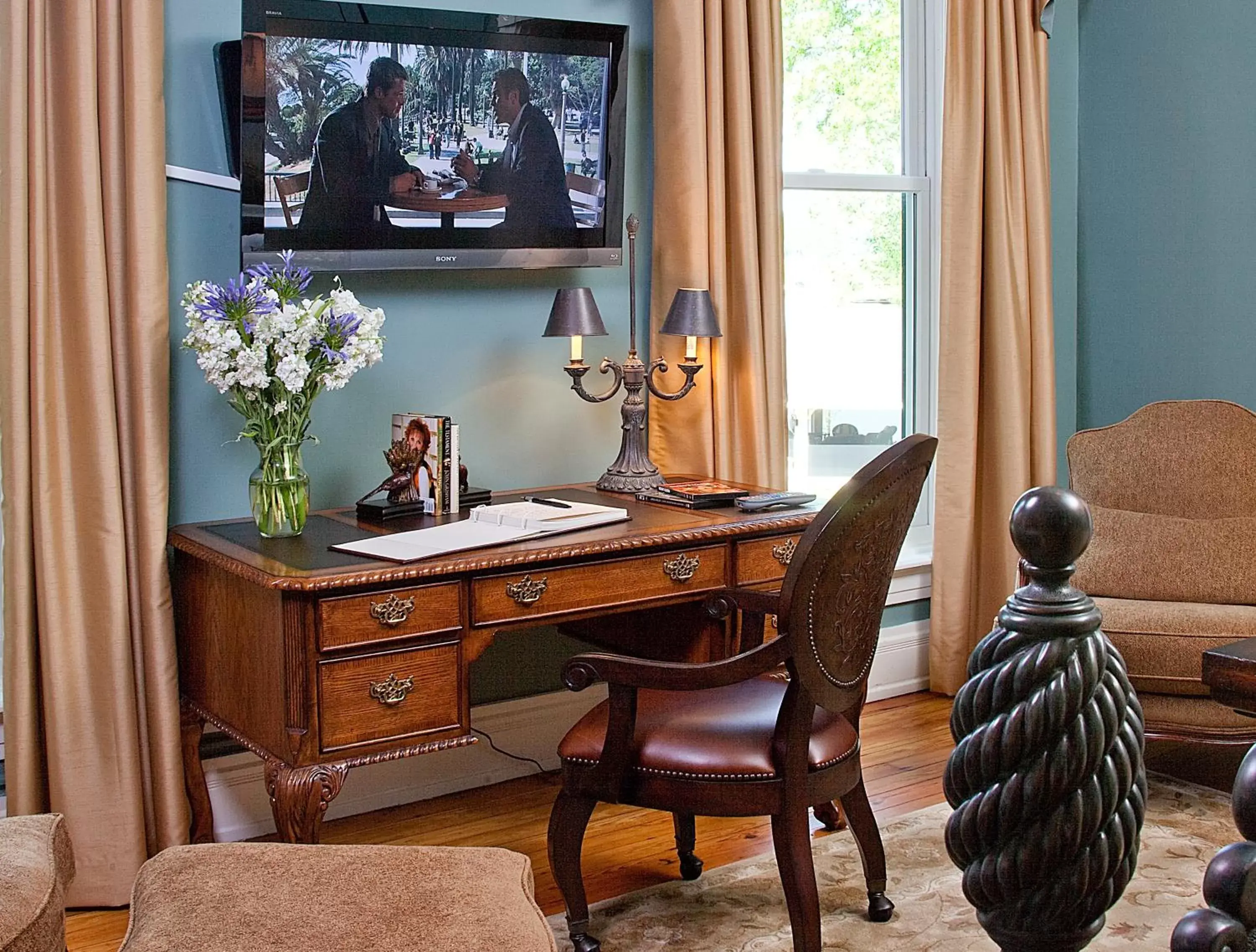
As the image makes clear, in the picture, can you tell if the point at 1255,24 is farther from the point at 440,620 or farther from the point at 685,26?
the point at 440,620

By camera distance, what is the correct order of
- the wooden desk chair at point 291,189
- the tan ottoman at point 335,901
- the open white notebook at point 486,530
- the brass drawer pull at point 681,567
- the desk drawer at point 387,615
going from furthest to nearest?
the wooden desk chair at point 291,189 → the brass drawer pull at point 681,567 → the open white notebook at point 486,530 → the desk drawer at point 387,615 → the tan ottoman at point 335,901

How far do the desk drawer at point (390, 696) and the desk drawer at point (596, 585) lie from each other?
0.11 meters

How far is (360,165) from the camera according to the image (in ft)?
9.21

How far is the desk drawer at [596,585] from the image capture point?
2.39 meters

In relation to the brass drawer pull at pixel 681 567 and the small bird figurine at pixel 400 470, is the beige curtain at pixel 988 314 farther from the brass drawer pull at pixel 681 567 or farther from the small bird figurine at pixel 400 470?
the small bird figurine at pixel 400 470

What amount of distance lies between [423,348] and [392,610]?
0.98m

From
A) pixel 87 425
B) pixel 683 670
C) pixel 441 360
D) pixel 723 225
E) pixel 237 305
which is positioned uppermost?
pixel 723 225

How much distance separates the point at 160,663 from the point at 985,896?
2.30 m

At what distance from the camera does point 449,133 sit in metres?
2.91

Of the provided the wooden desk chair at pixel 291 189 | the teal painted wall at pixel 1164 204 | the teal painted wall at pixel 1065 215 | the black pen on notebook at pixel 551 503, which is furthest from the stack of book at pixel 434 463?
the teal painted wall at pixel 1164 204

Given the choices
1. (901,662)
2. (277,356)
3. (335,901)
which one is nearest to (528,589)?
(277,356)

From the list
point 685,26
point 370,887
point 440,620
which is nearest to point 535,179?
point 685,26

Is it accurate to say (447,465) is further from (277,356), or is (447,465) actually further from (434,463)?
A: (277,356)

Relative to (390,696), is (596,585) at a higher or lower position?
higher
